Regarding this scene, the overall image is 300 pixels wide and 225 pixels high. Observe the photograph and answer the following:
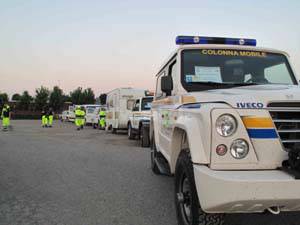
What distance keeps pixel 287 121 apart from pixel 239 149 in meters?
0.57

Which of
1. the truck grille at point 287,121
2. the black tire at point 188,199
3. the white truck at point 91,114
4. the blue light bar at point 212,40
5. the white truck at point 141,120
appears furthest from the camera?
the white truck at point 91,114

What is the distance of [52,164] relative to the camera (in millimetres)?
8828

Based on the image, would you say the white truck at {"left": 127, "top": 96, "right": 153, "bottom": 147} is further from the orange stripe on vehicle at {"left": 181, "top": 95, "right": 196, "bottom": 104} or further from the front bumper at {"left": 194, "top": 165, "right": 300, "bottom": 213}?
the front bumper at {"left": 194, "top": 165, "right": 300, "bottom": 213}

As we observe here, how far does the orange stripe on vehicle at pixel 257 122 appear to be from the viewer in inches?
123

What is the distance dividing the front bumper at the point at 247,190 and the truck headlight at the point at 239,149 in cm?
16

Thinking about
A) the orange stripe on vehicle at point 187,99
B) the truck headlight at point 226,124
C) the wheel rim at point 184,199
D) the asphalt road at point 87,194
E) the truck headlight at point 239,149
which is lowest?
the asphalt road at point 87,194

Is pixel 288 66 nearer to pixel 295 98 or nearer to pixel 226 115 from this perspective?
pixel 295 98

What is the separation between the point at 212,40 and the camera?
5426 millimetres

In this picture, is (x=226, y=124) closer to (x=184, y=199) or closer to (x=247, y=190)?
(x=247, y=190)

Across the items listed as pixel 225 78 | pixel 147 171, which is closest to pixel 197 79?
pixel 225 78

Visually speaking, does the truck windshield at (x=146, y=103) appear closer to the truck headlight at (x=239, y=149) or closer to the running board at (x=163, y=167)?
the running board at (x=163, y=167)

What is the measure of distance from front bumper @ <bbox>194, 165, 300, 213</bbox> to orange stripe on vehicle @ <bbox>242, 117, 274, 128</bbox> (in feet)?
1.41

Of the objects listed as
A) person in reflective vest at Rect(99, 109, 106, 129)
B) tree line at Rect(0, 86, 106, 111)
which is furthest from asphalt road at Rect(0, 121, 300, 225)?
tree line at Rect(0, 86, 106, 111)

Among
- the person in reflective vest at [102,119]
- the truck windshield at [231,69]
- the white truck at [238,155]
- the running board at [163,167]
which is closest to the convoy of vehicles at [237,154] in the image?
the white truck at [238,155]
